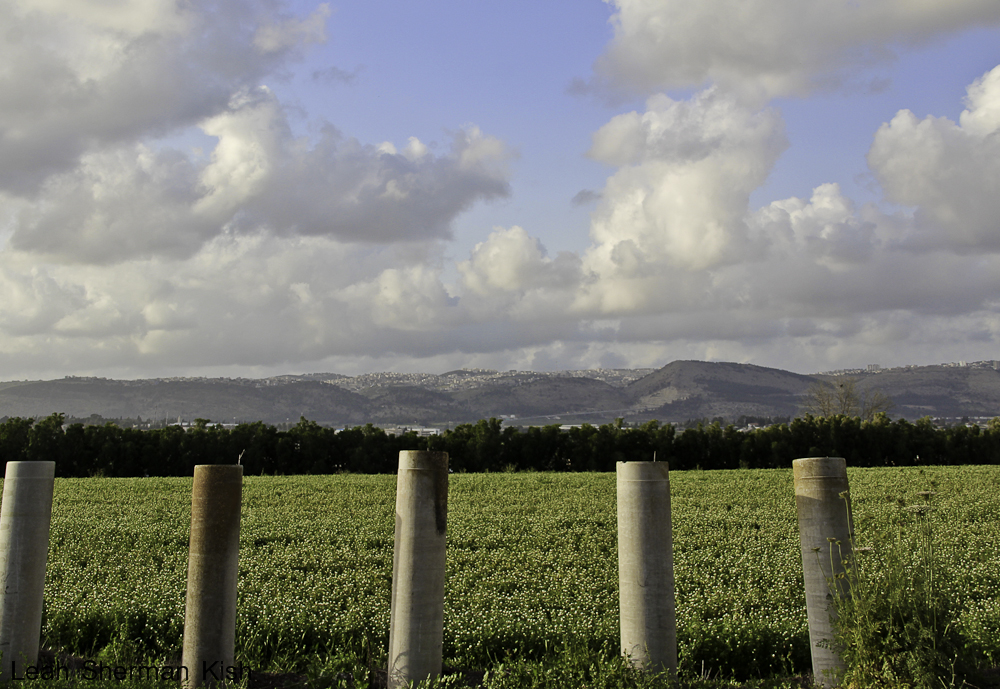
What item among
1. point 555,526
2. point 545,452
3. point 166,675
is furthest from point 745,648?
point 545,452

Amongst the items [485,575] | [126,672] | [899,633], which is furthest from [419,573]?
[485,575]

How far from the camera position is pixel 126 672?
7.09 metres

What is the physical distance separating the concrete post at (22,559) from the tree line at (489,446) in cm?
3077

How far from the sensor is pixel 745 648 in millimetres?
8367

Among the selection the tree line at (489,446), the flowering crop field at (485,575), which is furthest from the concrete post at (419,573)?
the tree line at (489,446)

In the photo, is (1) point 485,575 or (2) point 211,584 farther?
(1) point 485,575

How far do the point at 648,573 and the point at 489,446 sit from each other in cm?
3356

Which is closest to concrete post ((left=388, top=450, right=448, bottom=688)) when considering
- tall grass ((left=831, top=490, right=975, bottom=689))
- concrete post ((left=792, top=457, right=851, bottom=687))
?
concrete post ((left=792, top=457, right=851, bottom=687))

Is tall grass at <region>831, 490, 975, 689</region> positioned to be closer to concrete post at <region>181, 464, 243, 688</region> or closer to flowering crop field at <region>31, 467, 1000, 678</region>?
flowering crop field at <region>31, 467, 1000, 678</region>

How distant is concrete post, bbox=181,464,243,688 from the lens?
657 centimetres

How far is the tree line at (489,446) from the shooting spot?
3788cm

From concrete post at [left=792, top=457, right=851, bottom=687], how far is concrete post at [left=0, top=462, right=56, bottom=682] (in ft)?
24.0

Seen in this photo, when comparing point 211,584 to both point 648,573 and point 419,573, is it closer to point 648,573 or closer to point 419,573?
point 419,573

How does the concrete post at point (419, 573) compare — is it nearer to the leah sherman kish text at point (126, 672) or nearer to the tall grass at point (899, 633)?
the leah sherman kish text at point (126, 672)
